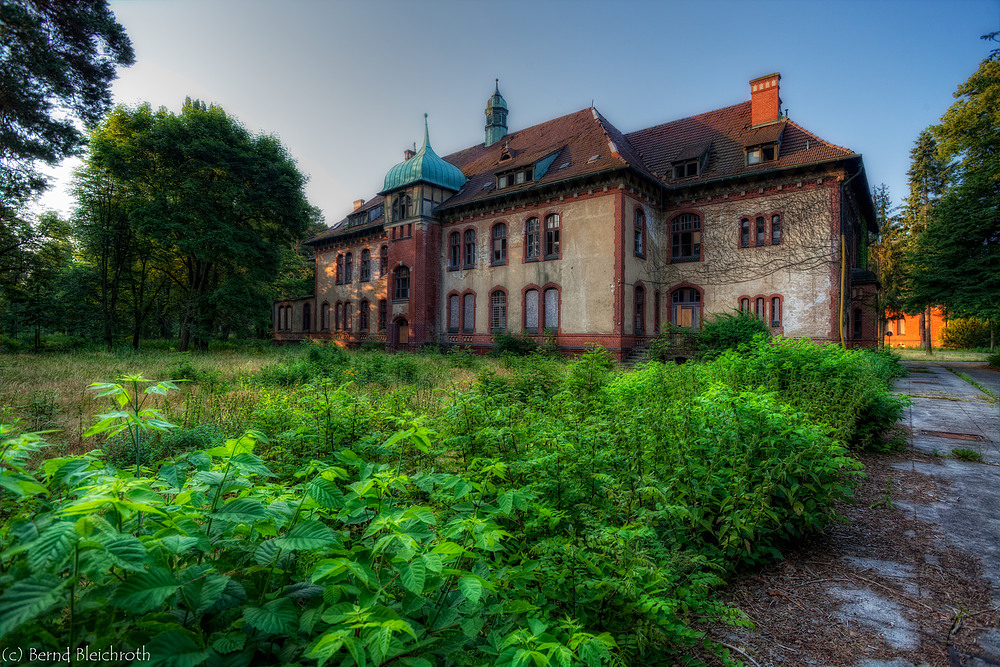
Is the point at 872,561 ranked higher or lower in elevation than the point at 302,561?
lower

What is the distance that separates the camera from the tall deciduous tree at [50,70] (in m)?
11.0

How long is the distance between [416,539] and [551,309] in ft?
67.8

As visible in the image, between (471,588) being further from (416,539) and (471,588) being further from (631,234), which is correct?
(631,234)

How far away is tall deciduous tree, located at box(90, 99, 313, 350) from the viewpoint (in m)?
22.2

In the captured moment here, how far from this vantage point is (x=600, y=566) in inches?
91.3

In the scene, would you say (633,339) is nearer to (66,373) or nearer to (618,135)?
(618,135)

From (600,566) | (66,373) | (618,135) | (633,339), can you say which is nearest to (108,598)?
(600,566)

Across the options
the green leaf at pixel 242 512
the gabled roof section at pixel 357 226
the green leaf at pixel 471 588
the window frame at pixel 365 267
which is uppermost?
the gabled roof section at pixel 357 226

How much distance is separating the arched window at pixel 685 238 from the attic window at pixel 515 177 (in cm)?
730

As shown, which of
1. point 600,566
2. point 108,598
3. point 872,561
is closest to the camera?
point 108,598

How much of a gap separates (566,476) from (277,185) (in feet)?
88.8

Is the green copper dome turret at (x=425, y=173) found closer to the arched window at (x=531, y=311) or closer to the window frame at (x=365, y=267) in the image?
the window frame at (x=365, y=267)

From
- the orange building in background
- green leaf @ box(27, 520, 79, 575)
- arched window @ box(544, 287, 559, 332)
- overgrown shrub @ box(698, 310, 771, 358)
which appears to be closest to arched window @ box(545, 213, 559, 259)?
arched window @ box(544, 287, 559, 332)

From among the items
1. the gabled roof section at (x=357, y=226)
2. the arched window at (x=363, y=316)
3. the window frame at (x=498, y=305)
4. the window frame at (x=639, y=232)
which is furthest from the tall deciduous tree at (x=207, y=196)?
the window frame at (x=639, y=232)
